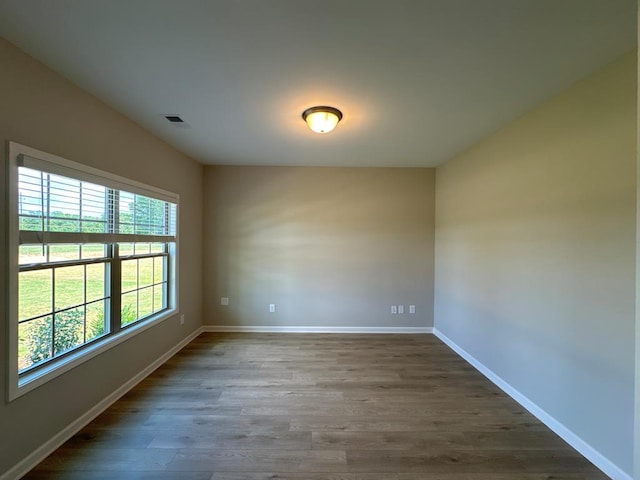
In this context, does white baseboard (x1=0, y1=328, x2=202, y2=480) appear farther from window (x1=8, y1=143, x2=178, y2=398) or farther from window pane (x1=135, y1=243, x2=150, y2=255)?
window pane (x1=135, y1=243, x2=150, y2=255)

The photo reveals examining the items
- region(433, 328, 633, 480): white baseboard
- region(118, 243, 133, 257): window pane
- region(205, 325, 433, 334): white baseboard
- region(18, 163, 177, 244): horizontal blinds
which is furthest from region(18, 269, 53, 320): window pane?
region(433, 328, 633, 480): white baseboard

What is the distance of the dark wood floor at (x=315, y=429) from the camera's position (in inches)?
67.7

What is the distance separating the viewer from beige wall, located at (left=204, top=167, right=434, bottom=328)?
4.25 metres

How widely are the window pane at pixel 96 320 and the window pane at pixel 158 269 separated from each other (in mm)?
774

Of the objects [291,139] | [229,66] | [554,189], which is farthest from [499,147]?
[229,66]

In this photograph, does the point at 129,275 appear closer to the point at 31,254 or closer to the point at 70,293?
the point at 70,293

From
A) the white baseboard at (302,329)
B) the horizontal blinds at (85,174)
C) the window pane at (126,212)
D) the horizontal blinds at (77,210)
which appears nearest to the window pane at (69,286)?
the horizontal blinds at (77,210)

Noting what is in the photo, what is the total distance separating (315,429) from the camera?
2.07m

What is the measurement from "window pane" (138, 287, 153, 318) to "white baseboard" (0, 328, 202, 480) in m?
0.55

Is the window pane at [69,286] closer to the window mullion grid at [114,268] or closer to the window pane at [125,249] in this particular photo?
the window mullion grid at [114,268]

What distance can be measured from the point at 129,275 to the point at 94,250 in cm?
51

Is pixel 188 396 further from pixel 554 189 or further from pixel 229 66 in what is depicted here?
pixel 554 189

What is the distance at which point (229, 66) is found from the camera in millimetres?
1787

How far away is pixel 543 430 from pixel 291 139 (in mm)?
3439
